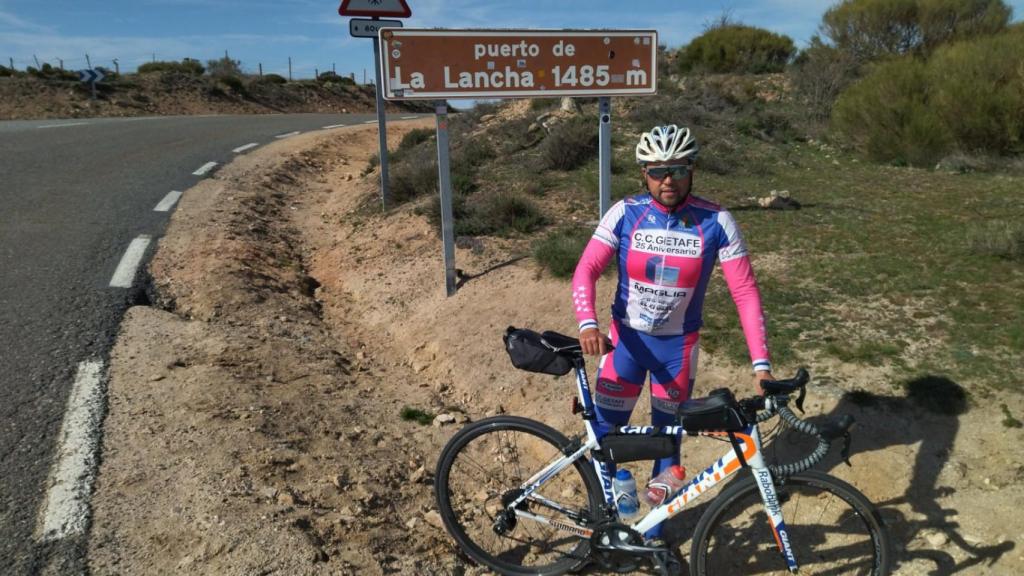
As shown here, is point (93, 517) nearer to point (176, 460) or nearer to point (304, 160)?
point (176, 460)

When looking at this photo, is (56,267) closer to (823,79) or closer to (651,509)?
(651,509)

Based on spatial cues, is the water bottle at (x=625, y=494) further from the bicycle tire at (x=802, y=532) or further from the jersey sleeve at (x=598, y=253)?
the jersey sleeve at (x=598, y=253)

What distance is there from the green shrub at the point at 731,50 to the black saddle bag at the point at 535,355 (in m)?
24.7

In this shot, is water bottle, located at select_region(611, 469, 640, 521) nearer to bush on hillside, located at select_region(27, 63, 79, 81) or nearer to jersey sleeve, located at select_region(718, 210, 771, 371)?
jersey sleeve, located at select_region(718, 210, 771, 371)

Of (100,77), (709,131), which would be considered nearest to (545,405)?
(709,131)

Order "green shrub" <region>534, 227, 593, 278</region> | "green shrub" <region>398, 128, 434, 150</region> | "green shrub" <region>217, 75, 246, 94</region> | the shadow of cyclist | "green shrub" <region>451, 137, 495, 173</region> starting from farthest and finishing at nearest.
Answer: "green shrub" <region>217, 75, 246, 94</region> → "green shrub" <region>398, 128, 434, 150</region> → "green shrub" <region>451, 137, 495, 173</region> → "green shrub" <region>534, 227, 593, 278</region> → the shadow of cyclist

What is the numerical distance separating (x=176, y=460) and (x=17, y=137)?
1378 cm

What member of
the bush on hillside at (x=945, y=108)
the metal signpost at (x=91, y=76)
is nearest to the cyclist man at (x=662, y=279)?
the bush on hillside at (x=945, y=108)

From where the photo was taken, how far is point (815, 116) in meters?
16.4

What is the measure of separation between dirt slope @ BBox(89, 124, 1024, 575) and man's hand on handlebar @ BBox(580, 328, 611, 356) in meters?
1.33

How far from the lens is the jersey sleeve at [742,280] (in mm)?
2877

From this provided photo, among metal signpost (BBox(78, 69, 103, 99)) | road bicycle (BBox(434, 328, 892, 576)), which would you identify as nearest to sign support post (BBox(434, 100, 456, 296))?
road bicycle (BBox(434, 328, 892, 576))

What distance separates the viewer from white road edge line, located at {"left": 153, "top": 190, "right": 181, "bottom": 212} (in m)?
8.95

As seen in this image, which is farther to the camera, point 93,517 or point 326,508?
point 326,508
